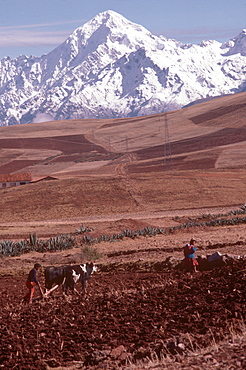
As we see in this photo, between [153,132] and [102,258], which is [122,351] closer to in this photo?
[102,258]

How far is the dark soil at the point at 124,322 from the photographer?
11.4m

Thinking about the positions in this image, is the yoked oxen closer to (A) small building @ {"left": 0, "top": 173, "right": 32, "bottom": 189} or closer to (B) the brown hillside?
(B) the brown hillside

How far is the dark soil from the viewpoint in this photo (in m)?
11.4

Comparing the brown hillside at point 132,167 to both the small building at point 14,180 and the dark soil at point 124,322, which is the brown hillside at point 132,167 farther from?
the dark soil at point 124,322

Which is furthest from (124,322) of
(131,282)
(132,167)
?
(132,167)

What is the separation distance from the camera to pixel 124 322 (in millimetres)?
13180

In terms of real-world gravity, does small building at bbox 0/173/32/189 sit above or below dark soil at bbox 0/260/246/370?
above

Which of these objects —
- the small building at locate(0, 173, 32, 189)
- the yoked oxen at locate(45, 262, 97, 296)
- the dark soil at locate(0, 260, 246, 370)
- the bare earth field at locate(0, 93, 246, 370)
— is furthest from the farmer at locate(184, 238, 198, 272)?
the small building at locate(0, 173, 32, 189)

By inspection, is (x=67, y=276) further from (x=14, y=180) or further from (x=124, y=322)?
(x=14, y=180)

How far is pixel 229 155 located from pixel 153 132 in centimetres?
6551

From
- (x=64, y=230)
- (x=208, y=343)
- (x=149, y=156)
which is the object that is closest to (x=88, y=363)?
(x=208, y=343)

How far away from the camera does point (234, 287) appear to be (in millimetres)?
13922

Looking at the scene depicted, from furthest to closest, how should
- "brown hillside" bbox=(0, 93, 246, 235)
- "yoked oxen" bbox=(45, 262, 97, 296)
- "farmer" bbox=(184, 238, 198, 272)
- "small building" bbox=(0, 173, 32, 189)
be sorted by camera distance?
"small building" bbox=(0, 173, 32, 189)
"brown hillside" bbox=(0, 93, 246, 235)
"farmer" bbox=(184, 238, 198, 272)
"yoked oxen" bbox=(45, 262, 97, 296)

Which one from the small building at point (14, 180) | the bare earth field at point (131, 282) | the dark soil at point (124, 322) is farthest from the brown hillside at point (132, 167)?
the dark soil at point (124, 322)
